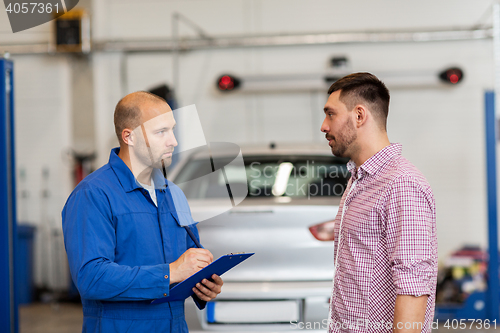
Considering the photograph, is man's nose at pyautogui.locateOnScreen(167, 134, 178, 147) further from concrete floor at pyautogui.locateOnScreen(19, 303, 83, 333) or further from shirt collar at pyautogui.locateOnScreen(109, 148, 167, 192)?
concrete floor at pyautogui.locateOnScreen(19, 303, 83, 333)

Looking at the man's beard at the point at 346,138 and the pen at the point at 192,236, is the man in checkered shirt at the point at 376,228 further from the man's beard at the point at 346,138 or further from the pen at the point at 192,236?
the pen at the point at 192,236

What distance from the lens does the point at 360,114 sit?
1471 mm

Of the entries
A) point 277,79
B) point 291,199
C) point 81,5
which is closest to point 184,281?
point 291,199

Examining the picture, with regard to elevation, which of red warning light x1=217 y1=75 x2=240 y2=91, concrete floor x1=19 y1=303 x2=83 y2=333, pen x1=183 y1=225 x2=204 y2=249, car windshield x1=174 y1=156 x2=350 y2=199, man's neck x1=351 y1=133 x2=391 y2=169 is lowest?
concrete floor x1=19 y1=303 x2=83 y2=333

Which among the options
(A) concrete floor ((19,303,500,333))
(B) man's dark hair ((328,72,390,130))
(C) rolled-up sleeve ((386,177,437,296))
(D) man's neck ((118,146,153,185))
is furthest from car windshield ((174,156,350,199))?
(A) concrete floor ((19,303,500,333))

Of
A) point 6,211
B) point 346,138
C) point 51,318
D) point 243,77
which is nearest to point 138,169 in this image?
point 346,138

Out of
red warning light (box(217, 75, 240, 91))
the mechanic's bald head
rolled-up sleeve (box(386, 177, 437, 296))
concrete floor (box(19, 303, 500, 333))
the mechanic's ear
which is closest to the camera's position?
rolled-up sleeve (box(386, 177, 437, 296))

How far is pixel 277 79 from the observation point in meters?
5.23

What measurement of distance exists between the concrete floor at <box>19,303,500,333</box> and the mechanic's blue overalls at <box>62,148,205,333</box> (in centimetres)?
322

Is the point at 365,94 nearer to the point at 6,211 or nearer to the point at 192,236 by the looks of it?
the point at 192,236

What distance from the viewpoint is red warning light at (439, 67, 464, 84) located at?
505 cm

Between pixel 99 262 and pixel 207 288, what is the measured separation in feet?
1.14

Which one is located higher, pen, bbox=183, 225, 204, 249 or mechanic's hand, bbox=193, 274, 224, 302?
pen, bbox=183, 225, 204, 249

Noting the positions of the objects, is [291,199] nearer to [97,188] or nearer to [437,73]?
[97,188]
